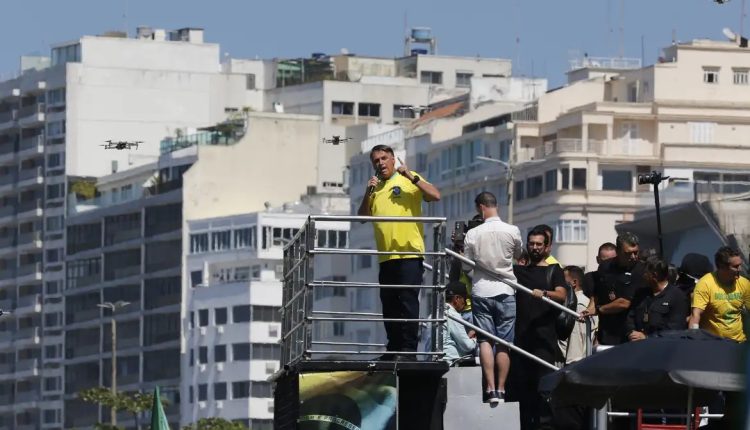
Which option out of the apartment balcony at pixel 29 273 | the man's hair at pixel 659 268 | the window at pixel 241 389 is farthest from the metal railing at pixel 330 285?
the apartment balcony at pixel 29 273

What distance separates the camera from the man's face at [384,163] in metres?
24.9

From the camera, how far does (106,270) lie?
597 feet

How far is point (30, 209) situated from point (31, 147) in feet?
14.0

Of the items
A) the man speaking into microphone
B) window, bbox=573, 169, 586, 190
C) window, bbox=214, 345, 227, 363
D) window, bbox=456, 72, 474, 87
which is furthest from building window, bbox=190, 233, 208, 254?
the man speaking into microphone

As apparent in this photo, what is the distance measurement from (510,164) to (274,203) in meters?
38.0

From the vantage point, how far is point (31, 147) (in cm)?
19438

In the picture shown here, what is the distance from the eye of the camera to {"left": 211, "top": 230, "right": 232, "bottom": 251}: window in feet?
548

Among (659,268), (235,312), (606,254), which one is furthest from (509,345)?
(235,312)

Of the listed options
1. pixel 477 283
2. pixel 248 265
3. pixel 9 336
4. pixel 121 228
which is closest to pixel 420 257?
pixel 477 283

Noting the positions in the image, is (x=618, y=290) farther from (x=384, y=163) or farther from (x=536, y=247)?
(x=384, y=163)

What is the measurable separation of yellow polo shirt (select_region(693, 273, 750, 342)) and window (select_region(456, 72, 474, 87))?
552 ft

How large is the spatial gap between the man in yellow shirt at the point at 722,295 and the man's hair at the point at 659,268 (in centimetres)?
34

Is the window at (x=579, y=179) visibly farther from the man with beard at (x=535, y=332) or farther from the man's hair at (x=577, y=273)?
the man with beard at (x=535, y=332)

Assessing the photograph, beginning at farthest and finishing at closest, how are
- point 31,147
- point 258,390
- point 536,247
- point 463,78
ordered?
Answer: point 31,147
point 463,78
point 258,390
point 536,247
